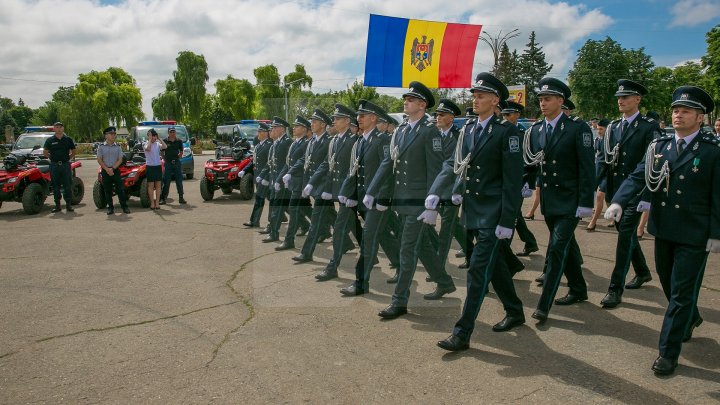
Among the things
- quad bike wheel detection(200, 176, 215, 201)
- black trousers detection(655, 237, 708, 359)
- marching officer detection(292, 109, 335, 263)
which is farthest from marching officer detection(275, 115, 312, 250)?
quad bike wheel detection(200, 176, 215, 201)

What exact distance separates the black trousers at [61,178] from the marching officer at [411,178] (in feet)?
31.7

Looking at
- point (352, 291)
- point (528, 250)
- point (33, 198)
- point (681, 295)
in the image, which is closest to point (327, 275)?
point (352, 291)

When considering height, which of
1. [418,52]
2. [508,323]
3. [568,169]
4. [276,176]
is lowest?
[508,323]

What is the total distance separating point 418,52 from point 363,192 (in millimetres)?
2546

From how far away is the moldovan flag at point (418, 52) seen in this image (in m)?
7.75

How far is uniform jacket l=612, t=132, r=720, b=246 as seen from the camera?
387 centimetres

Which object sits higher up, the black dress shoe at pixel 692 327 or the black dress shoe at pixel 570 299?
the black dress shoe at pixel 692 327

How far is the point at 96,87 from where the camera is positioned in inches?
2569

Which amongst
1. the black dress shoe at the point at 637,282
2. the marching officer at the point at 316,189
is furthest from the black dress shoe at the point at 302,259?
the black dress shoe at the point at 637,282

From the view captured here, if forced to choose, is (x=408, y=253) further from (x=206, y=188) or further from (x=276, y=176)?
(x=206, y=188)

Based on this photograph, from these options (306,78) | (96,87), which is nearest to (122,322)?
(96,87)

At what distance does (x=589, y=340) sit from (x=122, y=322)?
4040 millimetres

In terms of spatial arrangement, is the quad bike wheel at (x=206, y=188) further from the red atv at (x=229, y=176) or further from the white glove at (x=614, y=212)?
the white glove at (x=614, y=212)

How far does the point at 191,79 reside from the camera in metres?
65.9
